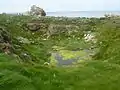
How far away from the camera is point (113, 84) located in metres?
42.0

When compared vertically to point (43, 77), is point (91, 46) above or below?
below

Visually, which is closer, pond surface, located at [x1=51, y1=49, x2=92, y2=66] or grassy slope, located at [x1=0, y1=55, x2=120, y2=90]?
grassy slope, located at [x1=0, y1=55, x2=120, y2=90]

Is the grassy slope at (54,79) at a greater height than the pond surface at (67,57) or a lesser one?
greater

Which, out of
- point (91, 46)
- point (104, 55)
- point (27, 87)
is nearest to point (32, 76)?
point (27, 87)

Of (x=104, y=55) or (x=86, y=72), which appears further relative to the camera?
(x=104, y=55)

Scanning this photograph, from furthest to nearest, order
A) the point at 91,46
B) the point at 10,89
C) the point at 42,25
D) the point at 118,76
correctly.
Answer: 1. the point at 42,25
2. the point at 91,46
3. the point at 118,76
4. the point at 10,89

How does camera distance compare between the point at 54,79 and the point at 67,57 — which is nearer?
the point at 54,79

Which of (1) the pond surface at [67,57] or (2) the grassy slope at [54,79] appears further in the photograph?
(1) the pond surface at [67,57]

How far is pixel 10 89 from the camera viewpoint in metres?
36.2

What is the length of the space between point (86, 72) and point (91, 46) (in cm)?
6770

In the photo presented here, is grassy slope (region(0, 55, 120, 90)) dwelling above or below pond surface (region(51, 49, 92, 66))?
above

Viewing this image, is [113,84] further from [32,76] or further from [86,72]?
[32,76]

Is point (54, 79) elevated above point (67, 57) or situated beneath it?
elevated above

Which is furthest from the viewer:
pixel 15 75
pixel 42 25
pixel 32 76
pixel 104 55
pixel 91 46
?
pixel 42 25
